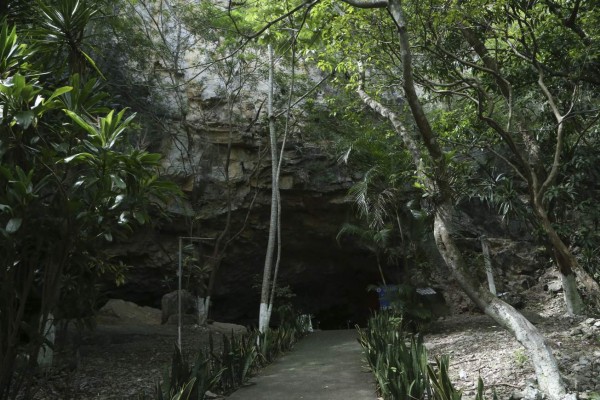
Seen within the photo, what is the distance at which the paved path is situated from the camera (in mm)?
5579

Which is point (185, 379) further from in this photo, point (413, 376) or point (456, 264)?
point (456, 264)

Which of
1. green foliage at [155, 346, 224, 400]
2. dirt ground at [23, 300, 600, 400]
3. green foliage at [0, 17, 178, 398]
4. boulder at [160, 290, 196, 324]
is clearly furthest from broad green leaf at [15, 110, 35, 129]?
boulder at [160, 290, 196, 324]

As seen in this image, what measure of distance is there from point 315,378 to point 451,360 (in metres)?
1.69

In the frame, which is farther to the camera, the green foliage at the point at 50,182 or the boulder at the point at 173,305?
the boulder at the point at 173,305

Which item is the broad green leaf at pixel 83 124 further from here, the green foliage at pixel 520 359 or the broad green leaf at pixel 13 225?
the green foliage at pixel 520 359

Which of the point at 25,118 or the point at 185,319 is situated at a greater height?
the point at 25,118

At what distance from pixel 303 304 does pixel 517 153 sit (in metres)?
11.1

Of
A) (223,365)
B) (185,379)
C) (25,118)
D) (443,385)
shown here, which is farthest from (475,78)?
(25,118)

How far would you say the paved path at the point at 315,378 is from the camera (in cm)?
558

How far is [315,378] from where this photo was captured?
21.2 ft

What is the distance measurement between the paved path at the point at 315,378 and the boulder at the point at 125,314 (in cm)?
408

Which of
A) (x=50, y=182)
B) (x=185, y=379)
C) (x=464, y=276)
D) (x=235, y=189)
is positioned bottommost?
(x=185, y=379)

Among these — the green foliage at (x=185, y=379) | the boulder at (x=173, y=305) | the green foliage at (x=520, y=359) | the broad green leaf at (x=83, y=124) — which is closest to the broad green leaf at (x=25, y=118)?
the broad green leaf at (x=83, y=124)

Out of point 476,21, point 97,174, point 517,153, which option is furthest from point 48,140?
point 476,21
